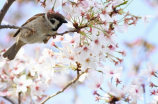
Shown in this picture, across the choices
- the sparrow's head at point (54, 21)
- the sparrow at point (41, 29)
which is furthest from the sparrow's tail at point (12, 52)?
the sparrow's head at point (54, 21)

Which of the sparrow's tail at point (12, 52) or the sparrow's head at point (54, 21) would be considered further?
the sparrow's tail at point (12, 52)

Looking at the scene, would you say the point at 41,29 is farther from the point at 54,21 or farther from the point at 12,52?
the point at 12,52

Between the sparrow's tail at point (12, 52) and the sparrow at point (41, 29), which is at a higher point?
the sparrow at point (41, 29)

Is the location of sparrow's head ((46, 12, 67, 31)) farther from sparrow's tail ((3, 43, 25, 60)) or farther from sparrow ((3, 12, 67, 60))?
sparrow's tail ((3, 43, 25, 60))

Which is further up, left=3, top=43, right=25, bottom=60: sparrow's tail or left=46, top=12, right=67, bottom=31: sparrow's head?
left=46, top=12, right=67, bottom=31: sparrow's head

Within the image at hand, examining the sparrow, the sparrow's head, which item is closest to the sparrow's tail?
the sparrow

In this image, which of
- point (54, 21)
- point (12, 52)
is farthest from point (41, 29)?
point (12, 52)

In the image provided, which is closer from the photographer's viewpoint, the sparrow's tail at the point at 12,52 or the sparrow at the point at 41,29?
the sparrow at the point at 41,29

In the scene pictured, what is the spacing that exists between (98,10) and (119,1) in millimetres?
196

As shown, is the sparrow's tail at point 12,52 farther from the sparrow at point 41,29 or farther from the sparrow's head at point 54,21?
the sparrow's head at point 54,21

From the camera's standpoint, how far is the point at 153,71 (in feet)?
7.81

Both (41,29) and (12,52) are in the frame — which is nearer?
(41,29)

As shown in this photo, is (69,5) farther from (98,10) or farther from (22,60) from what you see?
(22,60)

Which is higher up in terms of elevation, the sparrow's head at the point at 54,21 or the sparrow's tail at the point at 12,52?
the sparrow's head at the point at 54,21
